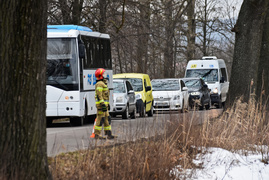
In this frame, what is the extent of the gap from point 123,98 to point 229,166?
13.3 meters

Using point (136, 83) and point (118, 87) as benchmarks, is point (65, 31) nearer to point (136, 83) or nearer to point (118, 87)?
point (118, 87)

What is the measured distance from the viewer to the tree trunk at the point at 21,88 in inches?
230

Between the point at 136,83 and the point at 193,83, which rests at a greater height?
the point at 136,83

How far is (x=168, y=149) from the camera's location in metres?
8.91

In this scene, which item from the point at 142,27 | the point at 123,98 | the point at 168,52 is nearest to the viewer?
the point at 123,98

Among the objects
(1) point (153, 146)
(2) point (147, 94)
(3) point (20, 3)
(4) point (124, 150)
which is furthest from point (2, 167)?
(2) point (147, 94)

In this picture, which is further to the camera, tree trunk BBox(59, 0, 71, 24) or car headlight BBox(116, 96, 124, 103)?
tree trunk BBox(59, 0, 71, 24)

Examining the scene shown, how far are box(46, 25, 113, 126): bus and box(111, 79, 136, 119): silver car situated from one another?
286 centimetres

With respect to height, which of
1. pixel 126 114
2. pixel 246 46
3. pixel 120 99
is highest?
pixel 246 46

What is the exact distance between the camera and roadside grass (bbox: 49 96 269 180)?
734 centimetres

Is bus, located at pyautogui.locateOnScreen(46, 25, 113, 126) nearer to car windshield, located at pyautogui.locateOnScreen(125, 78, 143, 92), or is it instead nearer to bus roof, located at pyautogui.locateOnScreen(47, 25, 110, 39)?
bus roof, located at pyautogui.locateOnScreen(47, 25, 110, 39)

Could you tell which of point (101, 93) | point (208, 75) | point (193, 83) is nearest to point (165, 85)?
point (193, 83)

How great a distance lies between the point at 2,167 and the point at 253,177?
5722 millimetres

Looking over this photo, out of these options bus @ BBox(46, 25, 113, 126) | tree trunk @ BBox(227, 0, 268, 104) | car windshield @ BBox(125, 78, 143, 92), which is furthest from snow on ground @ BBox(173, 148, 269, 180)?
car windshield @ BBox(125, 78, 143, 92)
